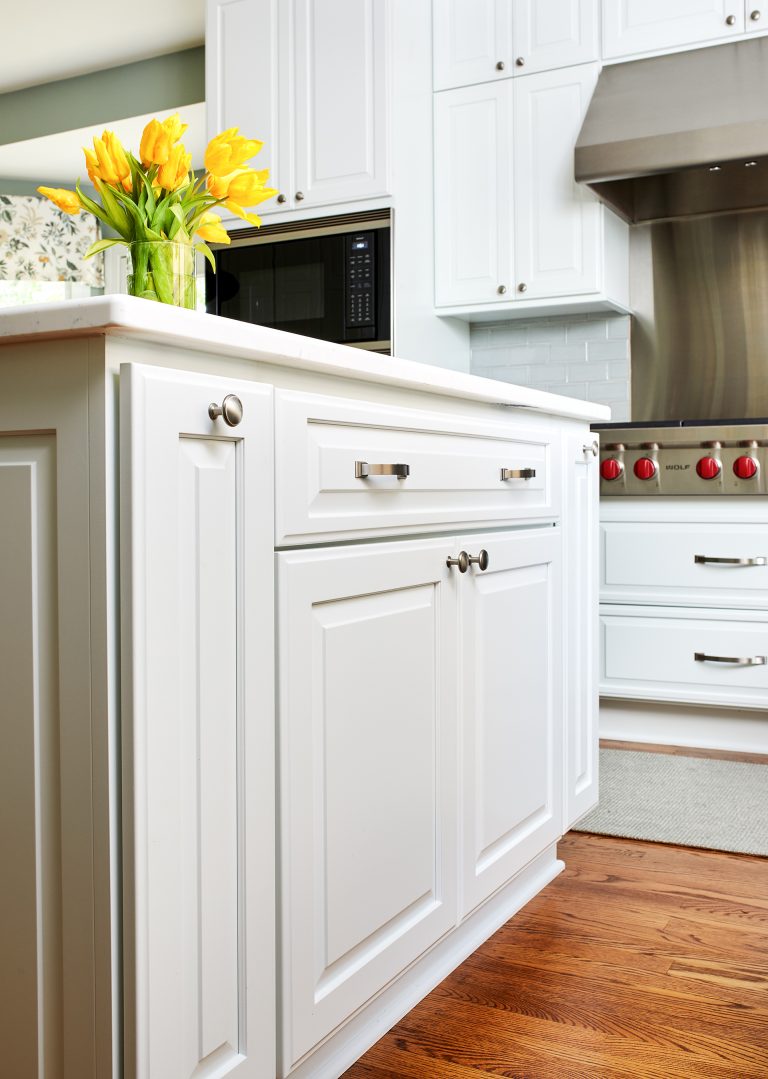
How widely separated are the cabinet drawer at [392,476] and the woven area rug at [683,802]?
2.91 ft

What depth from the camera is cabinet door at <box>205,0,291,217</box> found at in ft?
11.1

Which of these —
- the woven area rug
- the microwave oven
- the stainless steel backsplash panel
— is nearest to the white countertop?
the woven area rug

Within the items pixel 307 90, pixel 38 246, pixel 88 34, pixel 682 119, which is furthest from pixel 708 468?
pixel 38 246

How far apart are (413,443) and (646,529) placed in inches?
72.3

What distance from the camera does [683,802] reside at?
8.23 ft

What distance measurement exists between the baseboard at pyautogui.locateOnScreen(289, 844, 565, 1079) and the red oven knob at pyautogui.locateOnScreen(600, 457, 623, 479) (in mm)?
1378

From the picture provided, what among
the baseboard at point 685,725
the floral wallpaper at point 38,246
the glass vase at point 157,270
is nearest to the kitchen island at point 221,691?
the glass vase at point 157,270

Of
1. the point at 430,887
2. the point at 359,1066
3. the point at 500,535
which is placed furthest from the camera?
the point at 500,535

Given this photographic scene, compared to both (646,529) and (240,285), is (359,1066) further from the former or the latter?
(240,285)

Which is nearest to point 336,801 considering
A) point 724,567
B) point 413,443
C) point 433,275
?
point 413,443

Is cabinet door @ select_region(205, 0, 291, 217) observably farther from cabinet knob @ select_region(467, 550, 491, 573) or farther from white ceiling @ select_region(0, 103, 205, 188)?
cabinet knob @ select_region(467, 550, 491, 573)

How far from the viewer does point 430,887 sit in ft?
4.76

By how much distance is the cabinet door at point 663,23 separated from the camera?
3107 mm

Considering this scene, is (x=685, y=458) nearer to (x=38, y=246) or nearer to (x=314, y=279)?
(x=314, y=279)
